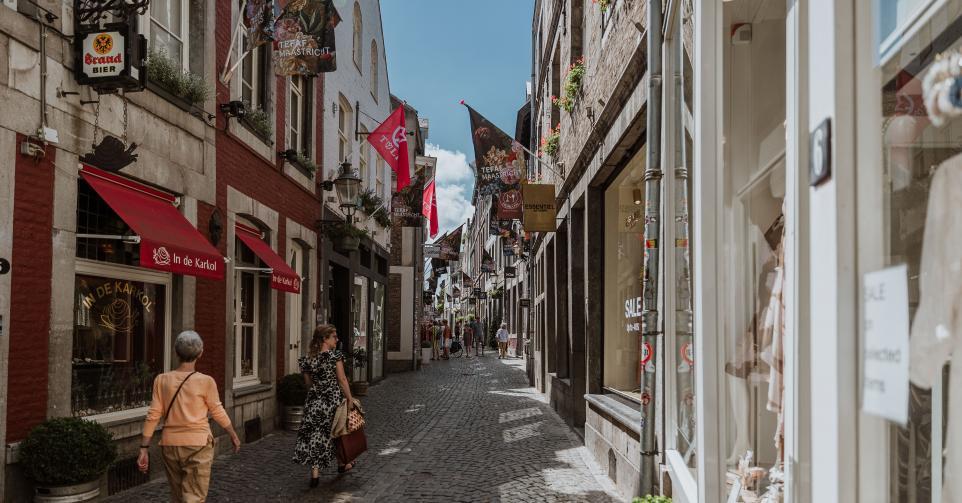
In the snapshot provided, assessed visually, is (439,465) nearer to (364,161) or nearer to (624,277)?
(624,277)

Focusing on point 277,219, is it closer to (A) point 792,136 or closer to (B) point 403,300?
(A) point 792,136

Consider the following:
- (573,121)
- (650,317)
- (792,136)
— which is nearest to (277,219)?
(573,121)

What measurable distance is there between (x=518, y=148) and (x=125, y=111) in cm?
780

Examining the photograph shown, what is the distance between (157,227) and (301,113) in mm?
7474

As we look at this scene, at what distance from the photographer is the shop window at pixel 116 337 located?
7.09m

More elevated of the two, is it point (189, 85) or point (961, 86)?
point (189, 85)

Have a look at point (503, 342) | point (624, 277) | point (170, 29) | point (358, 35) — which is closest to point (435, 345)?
point (503, 342)

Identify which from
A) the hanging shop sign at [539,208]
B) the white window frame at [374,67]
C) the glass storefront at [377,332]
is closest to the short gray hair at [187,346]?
the hanging shop sign at [539,208]

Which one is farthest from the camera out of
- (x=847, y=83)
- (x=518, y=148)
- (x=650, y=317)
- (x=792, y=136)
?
(x=518, y=148)

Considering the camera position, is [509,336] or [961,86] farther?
[509,336]

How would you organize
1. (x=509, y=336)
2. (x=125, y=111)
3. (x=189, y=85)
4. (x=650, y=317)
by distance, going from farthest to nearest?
1. (x=509, y=336)
2. (x=189, y=85)
3. (x=125, y=111)
4. (x=650, y=317)

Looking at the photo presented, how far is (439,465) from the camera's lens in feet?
28.6

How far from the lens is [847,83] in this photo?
66.1 inches

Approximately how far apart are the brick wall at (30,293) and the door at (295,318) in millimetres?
6344
